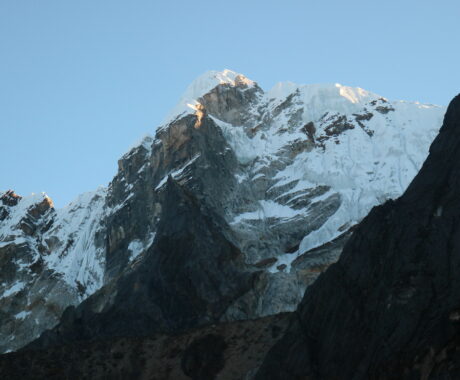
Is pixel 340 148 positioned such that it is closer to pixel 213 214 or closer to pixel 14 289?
pixel 213 214

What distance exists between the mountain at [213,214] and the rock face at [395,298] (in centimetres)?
2376

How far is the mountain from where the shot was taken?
10400 centimetres

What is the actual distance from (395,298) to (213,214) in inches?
2413

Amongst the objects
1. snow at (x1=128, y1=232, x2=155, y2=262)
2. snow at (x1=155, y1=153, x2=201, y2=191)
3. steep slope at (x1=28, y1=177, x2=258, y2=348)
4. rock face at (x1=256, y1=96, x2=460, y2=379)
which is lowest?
rock face at (x1=256, y1=96, x2=460, y2=379)

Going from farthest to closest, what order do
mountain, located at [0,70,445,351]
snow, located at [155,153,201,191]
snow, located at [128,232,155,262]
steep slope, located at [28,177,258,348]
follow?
snow, located at [155,153,201,191]
snow, located at [128,232,155,262]
mountain, located at [0,70,445,351]
steep slope, located at [28,177,258,348]

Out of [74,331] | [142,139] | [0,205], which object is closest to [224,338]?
[74,331]

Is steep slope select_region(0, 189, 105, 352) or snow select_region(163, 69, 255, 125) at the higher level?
snow select_region(163, 69, 255, 125)

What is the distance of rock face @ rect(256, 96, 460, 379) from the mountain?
2376 cm

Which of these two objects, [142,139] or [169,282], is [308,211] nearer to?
[169,282]

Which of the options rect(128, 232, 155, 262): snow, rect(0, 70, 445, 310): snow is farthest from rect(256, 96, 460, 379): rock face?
rect(128, 232, 155, 262): snow

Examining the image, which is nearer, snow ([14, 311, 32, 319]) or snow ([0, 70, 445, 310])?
snow ([0, 70, 445, 310])

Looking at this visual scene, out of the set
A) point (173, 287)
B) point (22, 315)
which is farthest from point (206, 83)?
point (173, 287)

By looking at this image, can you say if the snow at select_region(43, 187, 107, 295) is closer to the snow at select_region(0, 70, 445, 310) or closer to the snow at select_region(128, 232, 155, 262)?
the snow at select_region(0, 70, 445, 310)

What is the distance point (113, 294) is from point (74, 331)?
8383 millimetres
